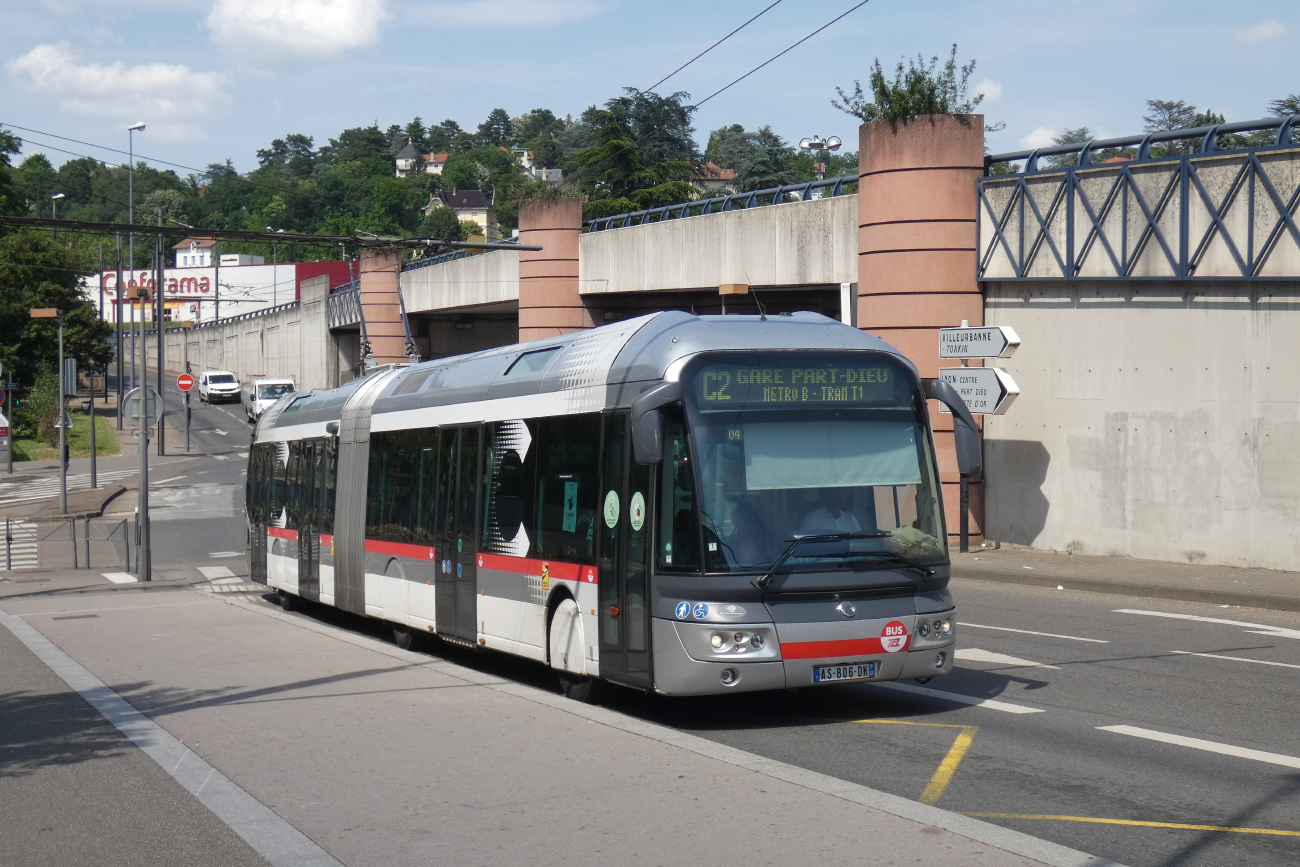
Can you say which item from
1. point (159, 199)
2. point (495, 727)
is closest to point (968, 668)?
point (495, 727)

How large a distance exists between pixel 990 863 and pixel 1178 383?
1545 cm

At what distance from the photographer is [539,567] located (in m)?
11.4

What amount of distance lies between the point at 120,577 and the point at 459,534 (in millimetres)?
15884

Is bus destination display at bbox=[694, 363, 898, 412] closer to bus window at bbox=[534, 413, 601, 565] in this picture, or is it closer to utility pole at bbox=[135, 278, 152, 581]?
bus window at bbox=[534, 413, 601, 565]

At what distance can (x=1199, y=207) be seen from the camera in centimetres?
1933

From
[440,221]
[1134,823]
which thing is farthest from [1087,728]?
[440,221]

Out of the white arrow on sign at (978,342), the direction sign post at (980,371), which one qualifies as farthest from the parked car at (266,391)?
the direction sign post at (980,371)

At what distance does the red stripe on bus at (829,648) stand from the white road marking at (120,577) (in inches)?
762

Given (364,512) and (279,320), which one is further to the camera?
(279,320)

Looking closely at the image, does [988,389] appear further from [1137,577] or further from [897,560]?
[897,560]

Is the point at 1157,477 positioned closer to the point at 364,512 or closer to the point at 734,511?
the point at 364,512

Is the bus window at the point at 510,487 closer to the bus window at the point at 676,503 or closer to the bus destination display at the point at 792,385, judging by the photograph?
the bus window at the point at 676,503

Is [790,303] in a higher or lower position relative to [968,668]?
higher

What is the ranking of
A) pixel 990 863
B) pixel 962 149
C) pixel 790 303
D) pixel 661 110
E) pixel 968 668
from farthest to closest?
pixel 661 110
pixel 790 303
pixel 962 149
pixel 968 668
pixel 990 863
